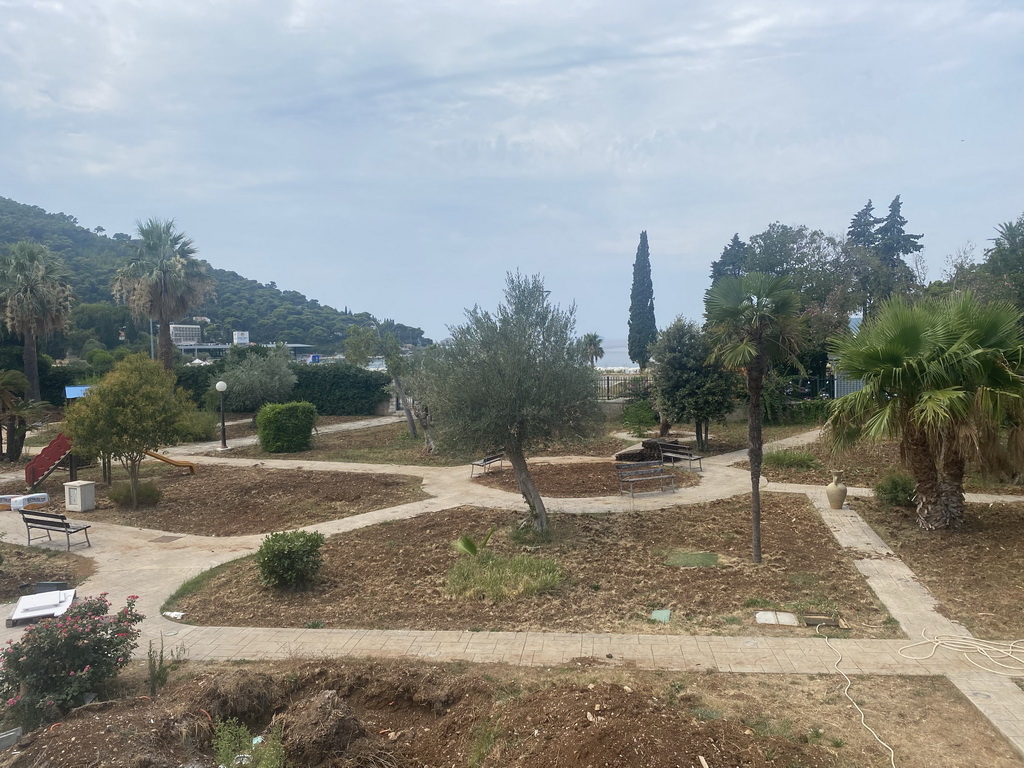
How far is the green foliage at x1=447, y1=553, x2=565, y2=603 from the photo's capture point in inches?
311

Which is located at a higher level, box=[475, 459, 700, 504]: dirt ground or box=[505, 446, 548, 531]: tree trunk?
box=[505, 446, 548, 531]: tree trunk

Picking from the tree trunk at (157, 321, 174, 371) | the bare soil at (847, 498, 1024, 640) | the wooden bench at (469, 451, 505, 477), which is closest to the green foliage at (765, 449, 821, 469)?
the bare soil at (847, 498, 1024, 640)

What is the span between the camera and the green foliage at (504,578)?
7904mm

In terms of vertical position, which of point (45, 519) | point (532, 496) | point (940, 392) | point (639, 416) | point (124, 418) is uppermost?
point (940, 392)

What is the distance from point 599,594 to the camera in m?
7.88

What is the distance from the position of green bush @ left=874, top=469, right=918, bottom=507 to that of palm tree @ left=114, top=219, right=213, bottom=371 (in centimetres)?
2852

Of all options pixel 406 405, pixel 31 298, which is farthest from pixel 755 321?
pixel 31 298

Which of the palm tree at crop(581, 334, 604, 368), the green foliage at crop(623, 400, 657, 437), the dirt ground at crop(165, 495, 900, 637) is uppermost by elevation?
the palm tree at crop(581, 334, 604, 368)

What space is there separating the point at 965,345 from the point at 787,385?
16846 millimetres

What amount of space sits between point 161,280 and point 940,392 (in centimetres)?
3066

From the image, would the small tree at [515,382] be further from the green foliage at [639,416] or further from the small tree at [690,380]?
the green foliage at [639,416]

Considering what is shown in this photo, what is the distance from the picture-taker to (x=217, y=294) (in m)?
92.2

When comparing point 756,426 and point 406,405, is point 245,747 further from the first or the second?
point 406,405

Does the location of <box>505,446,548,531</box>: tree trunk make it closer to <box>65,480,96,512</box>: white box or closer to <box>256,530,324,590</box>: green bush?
<box>256,530,324,590</box>: green bush
